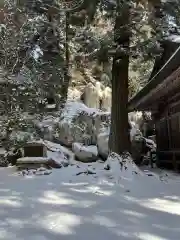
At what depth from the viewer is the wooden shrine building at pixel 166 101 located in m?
8.03

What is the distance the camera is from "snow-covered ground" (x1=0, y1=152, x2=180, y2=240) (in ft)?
13.1

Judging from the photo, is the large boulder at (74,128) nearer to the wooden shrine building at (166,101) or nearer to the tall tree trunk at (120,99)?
the wooden shrine building at (166,101)

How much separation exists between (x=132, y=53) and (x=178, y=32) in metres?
2.52

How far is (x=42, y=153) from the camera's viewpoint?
11.1m

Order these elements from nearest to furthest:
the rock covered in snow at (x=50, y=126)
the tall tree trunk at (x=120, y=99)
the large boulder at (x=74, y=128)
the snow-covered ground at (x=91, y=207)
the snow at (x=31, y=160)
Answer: the snow-covered ground at (x=91, y=207) → the tall tree trunk at (x=120, y=99) → the snow at (x=31, y=160) → the rock covered in snow at (x=50, y=126) → the large boulder at (x=74, y=128)

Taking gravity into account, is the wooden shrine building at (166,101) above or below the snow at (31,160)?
above

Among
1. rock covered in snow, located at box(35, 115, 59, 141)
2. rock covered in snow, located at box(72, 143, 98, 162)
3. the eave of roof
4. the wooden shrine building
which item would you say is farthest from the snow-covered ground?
rock covered in snow, located at box(35, 115, 59, 141)

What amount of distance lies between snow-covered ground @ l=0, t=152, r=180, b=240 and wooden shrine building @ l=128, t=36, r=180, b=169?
239 cm

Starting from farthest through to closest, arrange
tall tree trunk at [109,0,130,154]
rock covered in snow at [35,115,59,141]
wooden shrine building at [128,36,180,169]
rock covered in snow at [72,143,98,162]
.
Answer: rock covered in snow at [35,115,59,141] < rock covered in snow at [72,143,98,162] < tall tree trunk at [109,0,130,154] < wooden shrine building at [128,36,180,169]

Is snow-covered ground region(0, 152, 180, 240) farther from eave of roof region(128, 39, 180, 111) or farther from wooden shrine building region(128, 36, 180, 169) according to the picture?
wooden shrine building region(128, 36, 180, 169)

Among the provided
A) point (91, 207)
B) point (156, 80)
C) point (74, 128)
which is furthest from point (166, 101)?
point (91, 207)

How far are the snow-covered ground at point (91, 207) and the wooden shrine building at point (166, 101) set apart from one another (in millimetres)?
2391

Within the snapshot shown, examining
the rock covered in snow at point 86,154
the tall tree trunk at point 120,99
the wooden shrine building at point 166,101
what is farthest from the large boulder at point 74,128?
the tall tree trunk at point 120,99

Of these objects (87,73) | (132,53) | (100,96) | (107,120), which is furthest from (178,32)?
(87,73)
